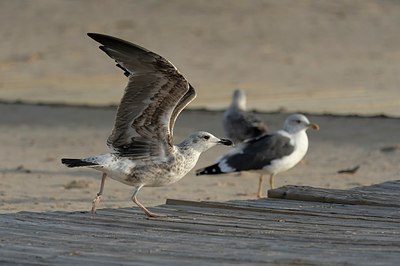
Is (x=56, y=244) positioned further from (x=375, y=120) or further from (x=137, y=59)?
(x=375, y=120)

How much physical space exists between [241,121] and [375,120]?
2.83 metres

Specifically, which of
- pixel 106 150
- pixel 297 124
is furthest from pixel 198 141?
pixel 106 150

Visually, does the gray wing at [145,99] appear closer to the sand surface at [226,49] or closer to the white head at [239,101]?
the white head at [239,101]

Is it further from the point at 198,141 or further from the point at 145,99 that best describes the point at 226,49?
the point at 145,99

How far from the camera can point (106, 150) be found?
1642 centimetres

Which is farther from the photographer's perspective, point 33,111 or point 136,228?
point 33,111

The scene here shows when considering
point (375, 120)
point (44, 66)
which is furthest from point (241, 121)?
point (44, 66)

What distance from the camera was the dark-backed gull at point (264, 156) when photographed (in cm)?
1310

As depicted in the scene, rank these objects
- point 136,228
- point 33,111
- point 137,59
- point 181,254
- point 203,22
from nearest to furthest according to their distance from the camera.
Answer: point 181,254 < point 136,228 < point 137,59 < point 33,111 < point 203,22

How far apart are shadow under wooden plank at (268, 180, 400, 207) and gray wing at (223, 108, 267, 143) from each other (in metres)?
4.91

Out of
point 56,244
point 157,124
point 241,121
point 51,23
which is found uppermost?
point 51,23

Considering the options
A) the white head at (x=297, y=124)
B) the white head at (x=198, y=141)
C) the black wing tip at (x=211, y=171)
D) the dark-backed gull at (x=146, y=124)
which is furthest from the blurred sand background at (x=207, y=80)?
the dark-backed gull at (x=146, y=124)

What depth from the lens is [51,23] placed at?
3094cm

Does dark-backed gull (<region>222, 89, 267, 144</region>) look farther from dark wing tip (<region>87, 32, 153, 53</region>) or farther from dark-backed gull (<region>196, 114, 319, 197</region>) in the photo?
dark wing tip (<region>87, 32, 153, 53</region>)
